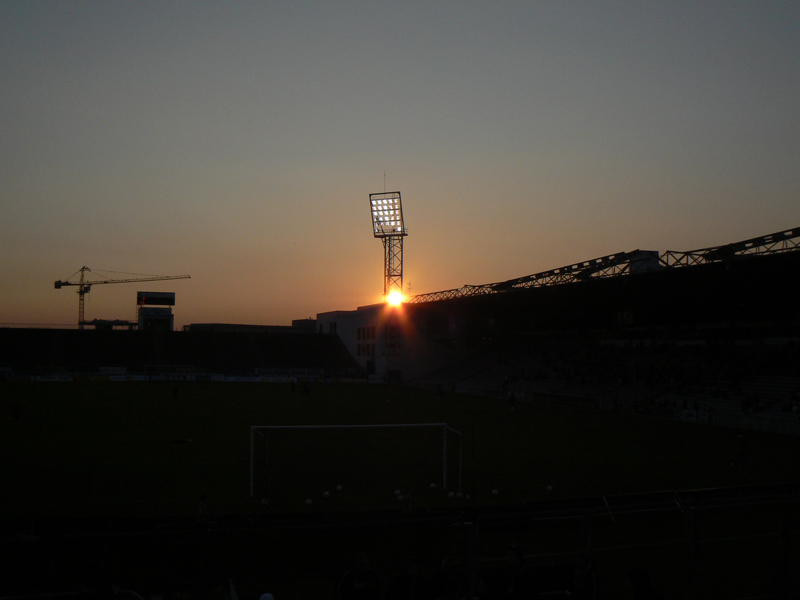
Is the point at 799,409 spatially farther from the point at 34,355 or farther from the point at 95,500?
the point at 34,355

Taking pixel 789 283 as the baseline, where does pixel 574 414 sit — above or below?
below

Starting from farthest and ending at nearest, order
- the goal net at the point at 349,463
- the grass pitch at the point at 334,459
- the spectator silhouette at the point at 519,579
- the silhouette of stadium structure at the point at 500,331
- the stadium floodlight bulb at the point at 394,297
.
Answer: the stadium floodlight bulb at the point at 394,297 → the silhouette of stadium structure at the point at 500,331 → the goal net at the point at 349,463 → the grass pitch at the point at 334,459 → the spectator silhouette at the point at 519,579

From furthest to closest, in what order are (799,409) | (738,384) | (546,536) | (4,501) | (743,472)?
(738,384) → (799,409) → (743,472) → (4,501) → (546,536)

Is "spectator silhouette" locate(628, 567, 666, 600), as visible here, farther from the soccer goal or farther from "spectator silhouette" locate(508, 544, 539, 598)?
the soccer goal

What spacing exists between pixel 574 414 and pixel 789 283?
14403 mm

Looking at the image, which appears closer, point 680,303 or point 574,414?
point 574,414

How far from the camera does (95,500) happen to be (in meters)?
15.8

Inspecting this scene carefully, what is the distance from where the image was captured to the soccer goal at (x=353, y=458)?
61.1 feet

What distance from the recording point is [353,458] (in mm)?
22641

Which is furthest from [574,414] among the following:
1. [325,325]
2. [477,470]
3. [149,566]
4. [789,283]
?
[325,325]

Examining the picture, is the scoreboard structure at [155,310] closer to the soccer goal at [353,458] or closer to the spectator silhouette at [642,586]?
the soccer goal at [353,458]


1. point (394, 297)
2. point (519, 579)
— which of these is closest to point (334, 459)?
point (519, 579)

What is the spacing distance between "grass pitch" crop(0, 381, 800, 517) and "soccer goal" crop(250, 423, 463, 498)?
75mm

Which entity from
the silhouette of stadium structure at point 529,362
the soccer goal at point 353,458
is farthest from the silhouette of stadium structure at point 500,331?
the soccer goal at point 353,458
